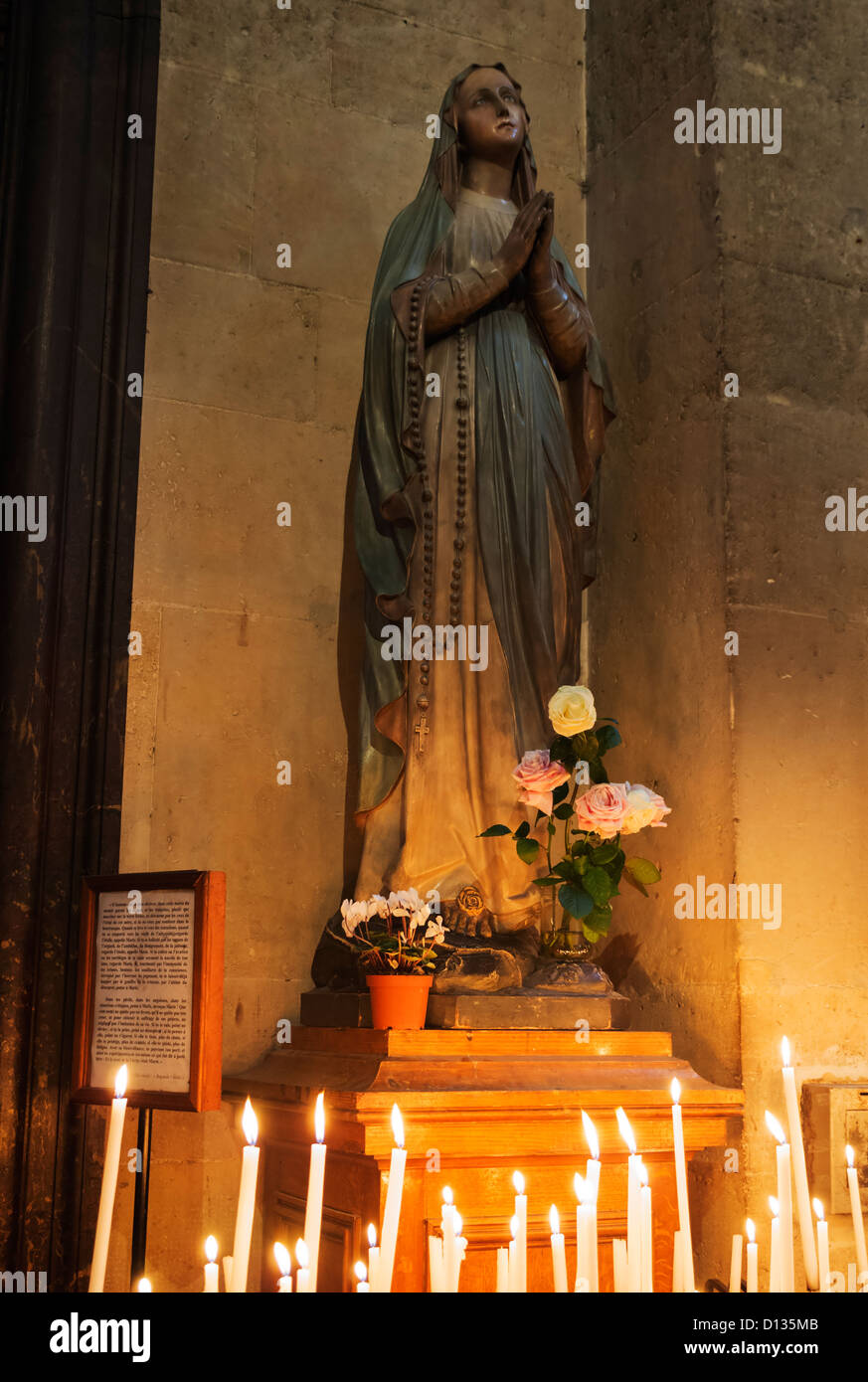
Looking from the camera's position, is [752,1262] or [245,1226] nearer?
[245,1226]

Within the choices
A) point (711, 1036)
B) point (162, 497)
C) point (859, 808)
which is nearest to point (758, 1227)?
point (711, 1036)

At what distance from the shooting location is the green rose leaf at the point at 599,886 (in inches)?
134

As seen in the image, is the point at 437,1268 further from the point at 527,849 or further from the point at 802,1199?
the point at 527,849

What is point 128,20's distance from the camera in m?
4.21

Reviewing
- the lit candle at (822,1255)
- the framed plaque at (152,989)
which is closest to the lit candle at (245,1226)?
the lit candle at (822,1255)

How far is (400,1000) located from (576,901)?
1.81 feet

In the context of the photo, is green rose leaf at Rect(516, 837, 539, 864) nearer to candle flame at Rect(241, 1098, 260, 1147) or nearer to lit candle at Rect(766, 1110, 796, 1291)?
candle flame at Rect(241, 1098, 260, 1147)

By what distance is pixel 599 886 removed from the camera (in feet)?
11.2

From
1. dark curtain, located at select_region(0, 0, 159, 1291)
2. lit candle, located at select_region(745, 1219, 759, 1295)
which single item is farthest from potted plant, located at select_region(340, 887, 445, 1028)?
lit candle, located at select_region(745, 1219, 759, 1295)

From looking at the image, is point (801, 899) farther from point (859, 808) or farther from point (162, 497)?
point (162, 497)

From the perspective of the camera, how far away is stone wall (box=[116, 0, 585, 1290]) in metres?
3.90

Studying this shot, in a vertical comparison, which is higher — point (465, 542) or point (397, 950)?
point (465, 542)

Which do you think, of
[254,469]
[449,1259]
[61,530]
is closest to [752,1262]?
[449,1259]

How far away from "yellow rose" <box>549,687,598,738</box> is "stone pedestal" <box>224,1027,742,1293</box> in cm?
72
